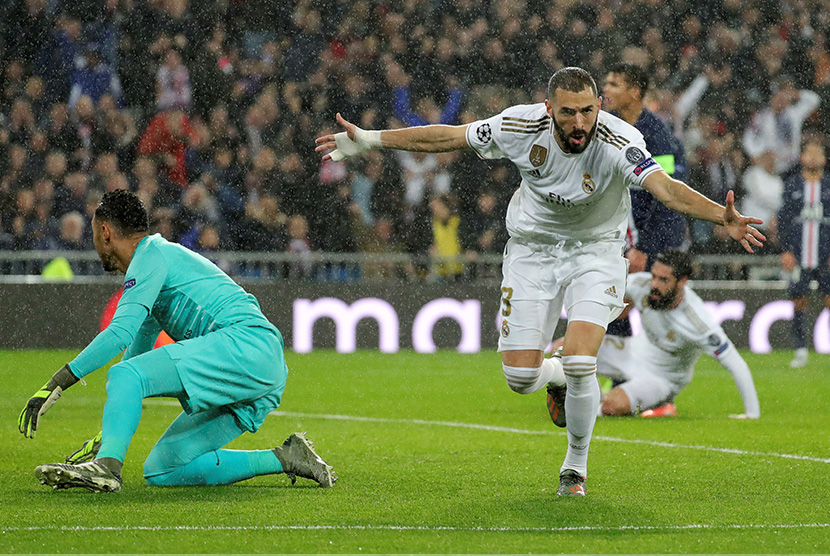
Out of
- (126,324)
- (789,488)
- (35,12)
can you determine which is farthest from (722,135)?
(126,324)

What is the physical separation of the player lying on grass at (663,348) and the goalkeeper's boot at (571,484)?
11.6ft

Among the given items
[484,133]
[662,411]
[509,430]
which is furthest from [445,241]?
[484,133]

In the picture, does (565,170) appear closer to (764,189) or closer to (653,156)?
(653,156)

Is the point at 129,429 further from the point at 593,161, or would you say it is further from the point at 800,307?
the point at 800,307

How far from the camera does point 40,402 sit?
206 inches

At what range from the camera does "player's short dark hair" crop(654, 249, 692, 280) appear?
8.94 meters

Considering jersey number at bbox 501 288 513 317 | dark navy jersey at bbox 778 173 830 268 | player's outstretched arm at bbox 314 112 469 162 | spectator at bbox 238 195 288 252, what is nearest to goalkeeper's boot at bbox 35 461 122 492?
player's outstretched arm at bbox 314 112 469 162

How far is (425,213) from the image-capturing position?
52.2 ft

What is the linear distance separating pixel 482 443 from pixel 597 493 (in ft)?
6.95

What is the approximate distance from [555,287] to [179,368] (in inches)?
68.6

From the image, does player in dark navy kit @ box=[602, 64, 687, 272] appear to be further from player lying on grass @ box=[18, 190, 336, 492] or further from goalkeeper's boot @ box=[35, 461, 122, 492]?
goalkeeper's boot @ box=[35, 461, 122, 492]

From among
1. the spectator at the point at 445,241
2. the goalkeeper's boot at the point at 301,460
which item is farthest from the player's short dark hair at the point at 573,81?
the spectator at the point at 445,241

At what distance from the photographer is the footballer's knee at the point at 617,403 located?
30.5 ft

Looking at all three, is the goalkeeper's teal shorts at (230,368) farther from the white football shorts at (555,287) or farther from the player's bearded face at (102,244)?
the white football shorts at (555,287)
